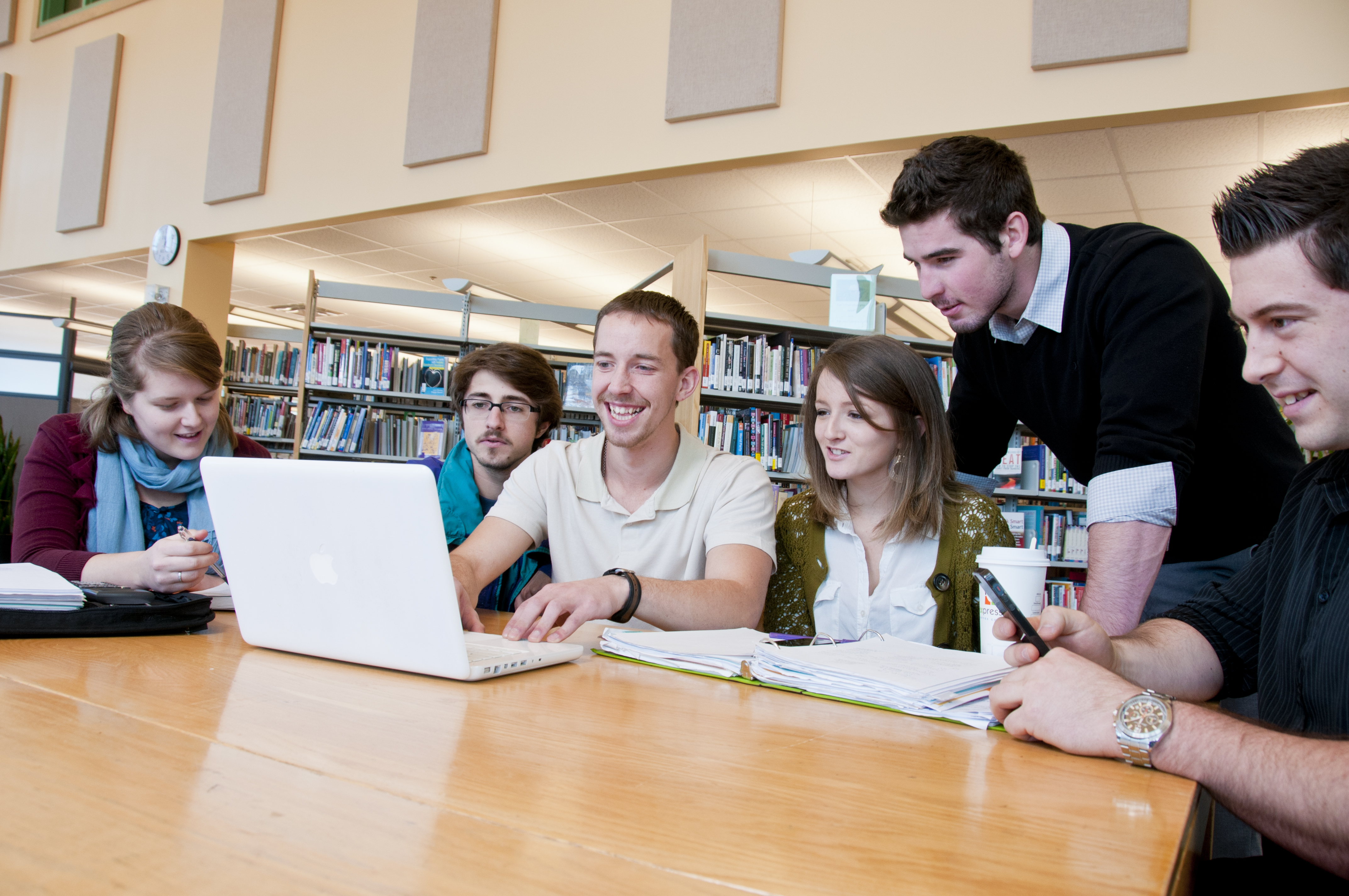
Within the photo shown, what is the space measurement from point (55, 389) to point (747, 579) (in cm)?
726

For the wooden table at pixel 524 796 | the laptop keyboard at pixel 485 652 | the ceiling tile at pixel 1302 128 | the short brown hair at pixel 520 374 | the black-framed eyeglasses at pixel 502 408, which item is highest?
the ceiling tile at pixel 1302 128

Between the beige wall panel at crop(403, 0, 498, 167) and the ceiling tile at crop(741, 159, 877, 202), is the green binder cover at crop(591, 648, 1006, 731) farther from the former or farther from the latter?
the beige wall panel at crop(403, 0, 498, 167)

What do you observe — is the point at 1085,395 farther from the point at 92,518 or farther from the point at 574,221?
the point at 574,221

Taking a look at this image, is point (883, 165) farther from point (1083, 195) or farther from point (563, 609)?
point (563, 609)

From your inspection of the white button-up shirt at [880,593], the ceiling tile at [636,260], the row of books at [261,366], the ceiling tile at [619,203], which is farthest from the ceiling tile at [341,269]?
the white button-up shirt at [880,593]

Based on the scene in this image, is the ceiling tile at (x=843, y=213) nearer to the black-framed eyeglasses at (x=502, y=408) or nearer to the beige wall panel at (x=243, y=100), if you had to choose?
the black-framed eyeglasses at (x=502, y=408)

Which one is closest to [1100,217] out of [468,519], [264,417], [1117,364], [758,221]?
[758,221]

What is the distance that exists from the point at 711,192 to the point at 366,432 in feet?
8.90

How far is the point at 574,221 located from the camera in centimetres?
642

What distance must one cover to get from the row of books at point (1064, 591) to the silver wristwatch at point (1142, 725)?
369 centimetres

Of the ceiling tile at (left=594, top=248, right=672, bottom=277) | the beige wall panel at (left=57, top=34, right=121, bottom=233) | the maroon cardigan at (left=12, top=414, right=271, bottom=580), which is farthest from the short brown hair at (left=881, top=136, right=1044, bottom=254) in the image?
the beige wall panel at (left=57, top=34, right=121, bottom=233)

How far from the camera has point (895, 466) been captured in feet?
5.90

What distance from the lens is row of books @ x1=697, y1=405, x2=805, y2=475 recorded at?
13.6 ft

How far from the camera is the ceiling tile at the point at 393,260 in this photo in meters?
7.52
